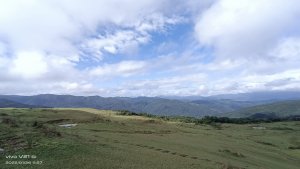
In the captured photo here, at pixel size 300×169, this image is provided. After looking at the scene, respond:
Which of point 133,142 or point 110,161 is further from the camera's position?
point 133,142

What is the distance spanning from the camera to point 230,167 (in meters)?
49.9

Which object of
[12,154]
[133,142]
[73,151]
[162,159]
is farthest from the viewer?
[133,142]

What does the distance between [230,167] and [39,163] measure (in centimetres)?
2710

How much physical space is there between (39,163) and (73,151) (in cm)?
708

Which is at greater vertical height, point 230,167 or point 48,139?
point 48,139

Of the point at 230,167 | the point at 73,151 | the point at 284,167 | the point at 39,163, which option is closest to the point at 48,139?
the point at 73,151

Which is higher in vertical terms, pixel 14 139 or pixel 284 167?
pixel 14 139

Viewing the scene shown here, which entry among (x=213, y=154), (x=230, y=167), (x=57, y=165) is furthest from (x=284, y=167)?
(x=57, y=165)

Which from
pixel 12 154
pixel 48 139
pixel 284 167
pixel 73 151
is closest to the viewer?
pixel 12 154

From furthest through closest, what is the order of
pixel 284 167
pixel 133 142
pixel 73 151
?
pixel 284 167 → pixel 133 142 → pixel 73 151

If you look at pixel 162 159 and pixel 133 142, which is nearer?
pixel 162 159

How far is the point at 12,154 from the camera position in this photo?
42.2 meters

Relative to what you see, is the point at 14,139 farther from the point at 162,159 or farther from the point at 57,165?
the point at 162,159

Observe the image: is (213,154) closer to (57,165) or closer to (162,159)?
(162,159)
